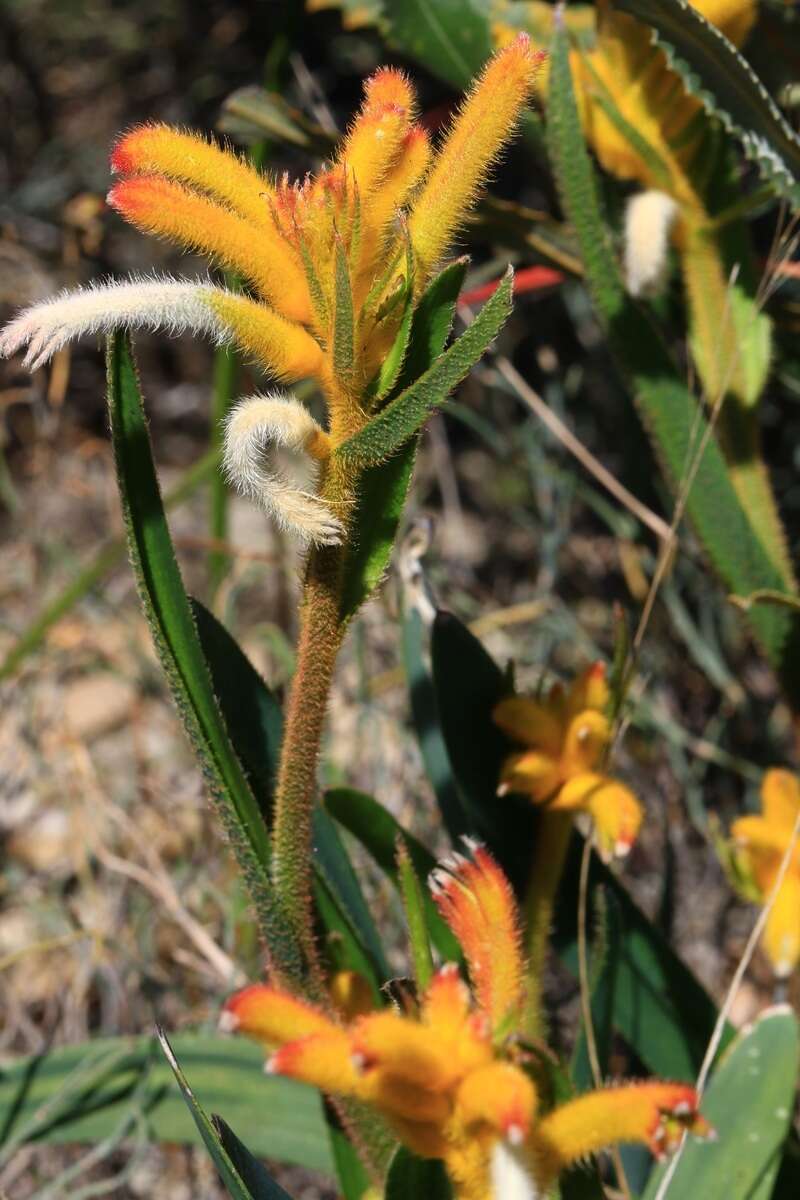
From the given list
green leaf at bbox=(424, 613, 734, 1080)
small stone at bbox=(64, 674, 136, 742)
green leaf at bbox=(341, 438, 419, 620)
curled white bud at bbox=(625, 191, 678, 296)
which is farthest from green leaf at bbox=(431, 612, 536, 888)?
small stone at bbox=(64, 674, 136, 742)

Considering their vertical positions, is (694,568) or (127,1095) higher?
(694,568)

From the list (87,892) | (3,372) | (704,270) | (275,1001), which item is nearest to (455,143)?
(275,1001)

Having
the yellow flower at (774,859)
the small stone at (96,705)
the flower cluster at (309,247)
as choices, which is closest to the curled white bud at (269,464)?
the flower cluster at (309,247)

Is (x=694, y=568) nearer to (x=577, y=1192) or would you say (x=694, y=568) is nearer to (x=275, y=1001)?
(x=577, y=1192)

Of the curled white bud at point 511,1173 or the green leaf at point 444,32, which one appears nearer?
the curled white bud at point 511,1173

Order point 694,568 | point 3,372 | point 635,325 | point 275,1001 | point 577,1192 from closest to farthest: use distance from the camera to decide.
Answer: point 275,1001 → point 577,1192 → point 635,325 → point 694,568 → point 3,372

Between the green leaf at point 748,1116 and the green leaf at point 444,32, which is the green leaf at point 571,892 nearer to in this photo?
the green leaf at point 748,1116

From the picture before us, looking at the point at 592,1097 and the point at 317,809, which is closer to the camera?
the point at 592,1097
